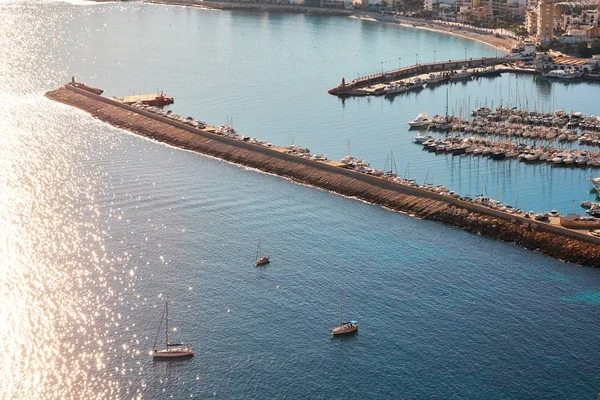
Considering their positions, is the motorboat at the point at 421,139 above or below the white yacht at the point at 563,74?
below

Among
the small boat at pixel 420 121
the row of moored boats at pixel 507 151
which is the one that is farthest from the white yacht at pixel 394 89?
the row of moored boats at pixel 507 151

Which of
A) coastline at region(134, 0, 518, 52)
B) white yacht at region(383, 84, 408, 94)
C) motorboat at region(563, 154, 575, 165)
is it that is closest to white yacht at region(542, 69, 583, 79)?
coastline at region(134, 0, 518, 52)

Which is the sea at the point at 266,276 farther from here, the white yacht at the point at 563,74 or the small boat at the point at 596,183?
the white yacht at the point at 563,74

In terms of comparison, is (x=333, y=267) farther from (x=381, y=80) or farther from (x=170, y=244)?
(x=381, y=80)

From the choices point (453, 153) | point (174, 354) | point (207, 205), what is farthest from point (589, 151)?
point (174, 354)

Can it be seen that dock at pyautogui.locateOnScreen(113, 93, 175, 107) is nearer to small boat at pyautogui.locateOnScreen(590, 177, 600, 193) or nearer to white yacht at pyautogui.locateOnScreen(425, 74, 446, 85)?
white yacht at pyautogui.locateOnScreen(425, 74, 446, 85)

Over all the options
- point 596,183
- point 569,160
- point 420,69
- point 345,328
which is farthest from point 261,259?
point 420,69
